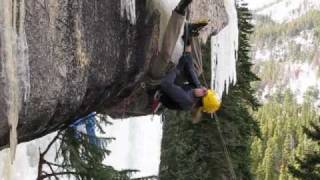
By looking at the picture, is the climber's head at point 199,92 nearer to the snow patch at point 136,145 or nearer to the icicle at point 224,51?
the icicle at point 224,51

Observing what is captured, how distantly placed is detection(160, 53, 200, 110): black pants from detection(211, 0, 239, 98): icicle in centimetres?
217

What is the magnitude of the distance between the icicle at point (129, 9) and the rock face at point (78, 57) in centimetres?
5

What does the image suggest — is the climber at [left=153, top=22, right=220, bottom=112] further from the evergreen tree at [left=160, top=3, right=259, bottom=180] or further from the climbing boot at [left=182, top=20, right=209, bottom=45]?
the evergreen tree at [left=160, top=3, right=259, bottom=180]

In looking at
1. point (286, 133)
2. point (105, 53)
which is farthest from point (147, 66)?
point (286, 133)

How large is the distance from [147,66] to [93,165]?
2264 millimetres

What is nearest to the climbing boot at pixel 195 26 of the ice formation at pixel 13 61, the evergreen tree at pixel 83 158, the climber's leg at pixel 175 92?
the climber's leg at pixel 175 92

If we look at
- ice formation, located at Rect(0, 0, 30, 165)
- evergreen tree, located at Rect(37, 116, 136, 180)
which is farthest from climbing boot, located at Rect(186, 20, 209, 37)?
ice formation, located at Rect(0, 0, 30, 165)

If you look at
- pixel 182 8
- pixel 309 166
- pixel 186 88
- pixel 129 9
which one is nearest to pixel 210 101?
pixel 186 88

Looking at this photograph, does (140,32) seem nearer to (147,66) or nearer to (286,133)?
(147,66)

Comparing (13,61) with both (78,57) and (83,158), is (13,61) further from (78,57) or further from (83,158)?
(83,158)

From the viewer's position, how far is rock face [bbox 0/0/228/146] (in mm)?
5480

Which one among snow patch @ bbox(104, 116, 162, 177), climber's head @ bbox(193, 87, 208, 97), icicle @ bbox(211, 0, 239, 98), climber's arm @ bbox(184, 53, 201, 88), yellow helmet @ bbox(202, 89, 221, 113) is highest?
icicle @ bbox(211, 0, 239, 98)

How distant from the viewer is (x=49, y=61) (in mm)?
5637

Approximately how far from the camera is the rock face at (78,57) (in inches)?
216
